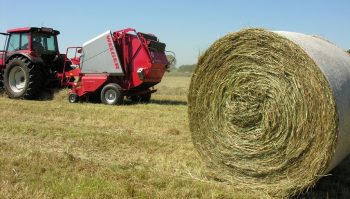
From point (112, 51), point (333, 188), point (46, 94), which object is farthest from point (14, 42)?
point (333, 188)

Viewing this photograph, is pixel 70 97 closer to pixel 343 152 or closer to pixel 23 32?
pixel 23 32

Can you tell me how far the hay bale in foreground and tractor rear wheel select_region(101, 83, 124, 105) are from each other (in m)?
6.60

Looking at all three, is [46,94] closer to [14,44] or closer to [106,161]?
[14,44]

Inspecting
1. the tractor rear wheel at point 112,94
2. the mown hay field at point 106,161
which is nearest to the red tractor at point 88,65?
the tractor rear wheel at point 112,94

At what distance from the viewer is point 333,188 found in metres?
5.29

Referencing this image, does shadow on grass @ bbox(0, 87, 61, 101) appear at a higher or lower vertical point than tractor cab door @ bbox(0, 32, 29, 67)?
lower

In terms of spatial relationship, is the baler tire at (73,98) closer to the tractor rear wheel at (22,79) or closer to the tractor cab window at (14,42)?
the tractor rear wheel at (22,79)

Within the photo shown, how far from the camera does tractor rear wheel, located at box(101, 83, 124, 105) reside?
12078 millimetres

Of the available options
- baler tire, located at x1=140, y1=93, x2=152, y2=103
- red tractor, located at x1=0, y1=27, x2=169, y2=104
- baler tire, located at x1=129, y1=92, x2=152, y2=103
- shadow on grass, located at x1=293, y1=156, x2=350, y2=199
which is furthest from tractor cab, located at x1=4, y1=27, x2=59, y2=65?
shadow on grass, located at x1=293, y1=156, x2=350, y2=199

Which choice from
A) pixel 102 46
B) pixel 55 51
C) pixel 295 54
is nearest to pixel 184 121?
pixel 102 46

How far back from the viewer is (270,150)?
16.0 ft

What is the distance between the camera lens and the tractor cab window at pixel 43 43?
13.3 meters

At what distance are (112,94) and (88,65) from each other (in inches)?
41.5

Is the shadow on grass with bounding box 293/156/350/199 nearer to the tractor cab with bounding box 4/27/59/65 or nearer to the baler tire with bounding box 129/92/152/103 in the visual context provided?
the baler tire with bounding box 129/92/152/103
